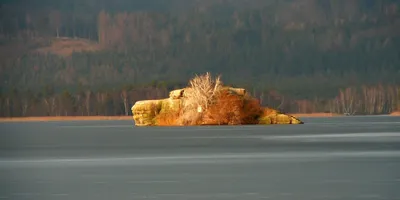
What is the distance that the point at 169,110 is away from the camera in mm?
123688

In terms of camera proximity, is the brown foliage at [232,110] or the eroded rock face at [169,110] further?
the eroded rock face at [169,110]

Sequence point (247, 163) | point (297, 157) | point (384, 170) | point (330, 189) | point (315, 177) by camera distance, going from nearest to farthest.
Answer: point (330, 189) → point (315, 177) → point (384, 170) → point (247, 163) → point (297, 157)

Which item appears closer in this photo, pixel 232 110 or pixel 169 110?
pixel 232 110

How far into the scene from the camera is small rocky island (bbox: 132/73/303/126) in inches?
4626

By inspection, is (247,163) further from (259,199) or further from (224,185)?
(259,199)

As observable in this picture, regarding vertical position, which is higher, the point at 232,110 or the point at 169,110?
the point at 169,110

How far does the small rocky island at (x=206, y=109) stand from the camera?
11750 cm

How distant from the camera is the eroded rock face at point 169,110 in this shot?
12306cm

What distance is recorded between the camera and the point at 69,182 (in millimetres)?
34531

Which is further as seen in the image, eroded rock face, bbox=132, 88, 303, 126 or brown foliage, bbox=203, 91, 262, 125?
eroded rock face, bbox=132, 88, 303, 126

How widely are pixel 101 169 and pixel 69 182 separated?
664 centimetres

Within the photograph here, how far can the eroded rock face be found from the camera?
404 ft

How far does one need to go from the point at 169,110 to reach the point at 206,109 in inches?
240

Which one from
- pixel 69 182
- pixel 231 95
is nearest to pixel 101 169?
pixel 69 182
